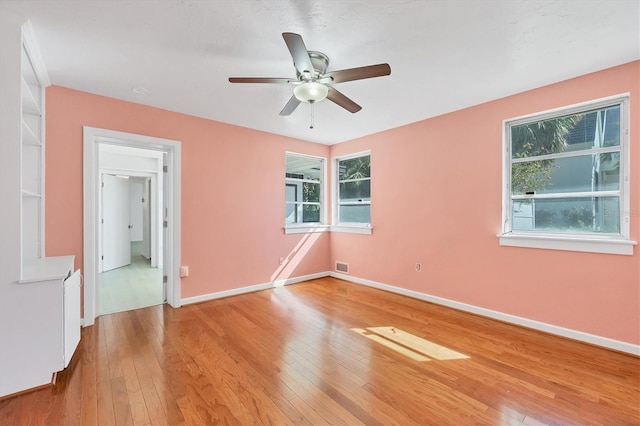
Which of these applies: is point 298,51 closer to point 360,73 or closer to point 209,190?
point 360,73

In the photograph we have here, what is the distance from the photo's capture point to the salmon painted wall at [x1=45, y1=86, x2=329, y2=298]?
2.85 metres

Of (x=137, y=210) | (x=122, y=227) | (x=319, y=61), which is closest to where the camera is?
(x=319, y=61)

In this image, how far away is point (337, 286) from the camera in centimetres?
457

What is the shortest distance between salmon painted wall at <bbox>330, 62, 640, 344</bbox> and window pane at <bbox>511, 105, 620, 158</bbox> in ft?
0.57

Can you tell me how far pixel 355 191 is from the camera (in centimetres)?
503

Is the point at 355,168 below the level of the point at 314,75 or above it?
below

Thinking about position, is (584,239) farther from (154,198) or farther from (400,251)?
(154,198)

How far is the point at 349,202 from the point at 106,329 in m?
3.82

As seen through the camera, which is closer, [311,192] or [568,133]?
[568,133]

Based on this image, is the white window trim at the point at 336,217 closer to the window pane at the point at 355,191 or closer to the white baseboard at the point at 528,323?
the window pane at the point at 355,191

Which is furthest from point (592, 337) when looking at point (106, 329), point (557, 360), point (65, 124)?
point (65, 124)

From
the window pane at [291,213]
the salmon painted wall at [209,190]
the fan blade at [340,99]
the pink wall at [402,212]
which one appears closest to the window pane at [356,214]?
the pink wall at [402,212]

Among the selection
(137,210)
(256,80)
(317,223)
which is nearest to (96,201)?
(256,80)

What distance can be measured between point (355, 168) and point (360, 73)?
3.10m
